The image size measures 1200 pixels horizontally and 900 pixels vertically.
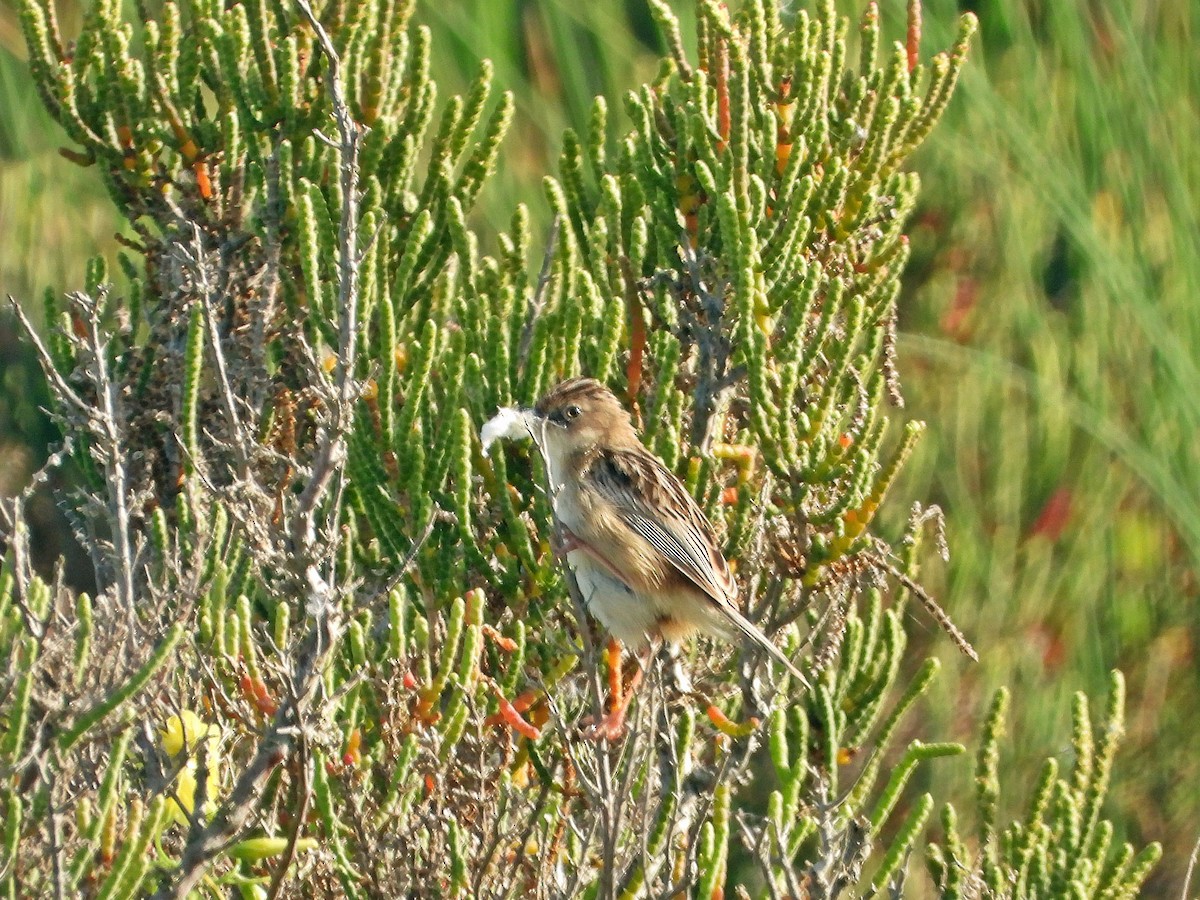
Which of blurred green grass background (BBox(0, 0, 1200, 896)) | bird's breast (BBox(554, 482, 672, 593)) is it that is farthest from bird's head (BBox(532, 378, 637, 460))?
blurred green grass background (BBox(0, 0, 1200, 896))

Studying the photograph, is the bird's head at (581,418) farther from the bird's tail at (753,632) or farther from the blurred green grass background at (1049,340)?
the blurred green grass background at (1049,340)

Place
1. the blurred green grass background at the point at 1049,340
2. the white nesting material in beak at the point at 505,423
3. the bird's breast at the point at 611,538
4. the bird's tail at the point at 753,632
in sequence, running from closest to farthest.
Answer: the bird's tail at the point at 753,632 < the white nesting material in beak at the point at 505,423 < the bird's breast at the point at 611,538 < the blurred green grass background at the point at 1049,340

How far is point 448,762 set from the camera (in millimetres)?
2863

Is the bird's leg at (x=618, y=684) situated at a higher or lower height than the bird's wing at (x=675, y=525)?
lower

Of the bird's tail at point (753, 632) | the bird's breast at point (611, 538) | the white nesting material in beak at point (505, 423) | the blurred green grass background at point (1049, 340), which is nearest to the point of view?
the bird's tail at point (753, 632)

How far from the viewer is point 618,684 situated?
3.29 metres

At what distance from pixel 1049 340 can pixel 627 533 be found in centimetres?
192

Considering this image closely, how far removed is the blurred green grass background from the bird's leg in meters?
1.49

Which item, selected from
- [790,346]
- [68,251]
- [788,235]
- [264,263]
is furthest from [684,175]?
[68,251]

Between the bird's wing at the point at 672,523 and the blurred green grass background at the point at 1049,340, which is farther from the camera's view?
the blurred green grass background at the point at 1049,340

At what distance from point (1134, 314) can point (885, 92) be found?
5.00ft

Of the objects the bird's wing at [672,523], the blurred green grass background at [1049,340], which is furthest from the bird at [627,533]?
the blurred green grass background at [1049,340]

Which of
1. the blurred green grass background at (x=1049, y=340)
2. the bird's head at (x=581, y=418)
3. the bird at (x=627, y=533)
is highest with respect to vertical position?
the blurred green grass background at (x=1049, y=340)

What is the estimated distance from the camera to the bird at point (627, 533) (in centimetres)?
332
